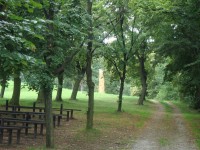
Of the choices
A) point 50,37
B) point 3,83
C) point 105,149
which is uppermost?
point 50,37

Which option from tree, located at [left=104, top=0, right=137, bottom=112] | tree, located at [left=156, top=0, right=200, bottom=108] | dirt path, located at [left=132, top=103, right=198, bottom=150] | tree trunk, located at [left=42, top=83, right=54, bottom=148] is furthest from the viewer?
tree, located at [left=104, top=0, right=137, bottom=112]

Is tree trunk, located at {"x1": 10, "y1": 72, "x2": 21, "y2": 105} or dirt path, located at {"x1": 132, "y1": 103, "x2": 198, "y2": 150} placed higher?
tree trunk, located at {"x1": 10, "y1": 72, "x2": 21, "y2": 105}

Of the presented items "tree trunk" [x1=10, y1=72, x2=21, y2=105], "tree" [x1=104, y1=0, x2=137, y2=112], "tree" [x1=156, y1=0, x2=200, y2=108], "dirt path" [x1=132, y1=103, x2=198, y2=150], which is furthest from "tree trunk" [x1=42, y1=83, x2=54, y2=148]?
"tree trunk" [x1=10, y1=72, x2=21, y2=105]

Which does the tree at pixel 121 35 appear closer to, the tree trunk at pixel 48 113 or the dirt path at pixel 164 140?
the dirt path at pixel 164 140

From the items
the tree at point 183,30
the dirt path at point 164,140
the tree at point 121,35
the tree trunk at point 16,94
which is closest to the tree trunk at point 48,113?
the dirt path at point 164,140

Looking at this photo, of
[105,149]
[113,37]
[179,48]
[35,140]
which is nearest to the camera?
[105,149]

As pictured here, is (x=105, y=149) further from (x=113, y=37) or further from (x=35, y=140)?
(x=113, y=37)

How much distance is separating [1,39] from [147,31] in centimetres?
2111

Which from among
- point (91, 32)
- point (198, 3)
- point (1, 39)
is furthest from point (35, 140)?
point (198, 3)

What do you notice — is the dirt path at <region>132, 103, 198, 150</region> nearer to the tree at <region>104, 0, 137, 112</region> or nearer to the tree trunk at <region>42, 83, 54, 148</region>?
the tree trunk at <region>42, 83, 54, 148</region>

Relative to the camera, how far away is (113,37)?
76.0 feet

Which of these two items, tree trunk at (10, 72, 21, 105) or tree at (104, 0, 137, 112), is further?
tree trunk at (10, 72, 21, 105)

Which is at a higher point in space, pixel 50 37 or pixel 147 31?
pixel 147 31

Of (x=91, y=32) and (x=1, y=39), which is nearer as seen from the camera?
(x=1, y=39)
